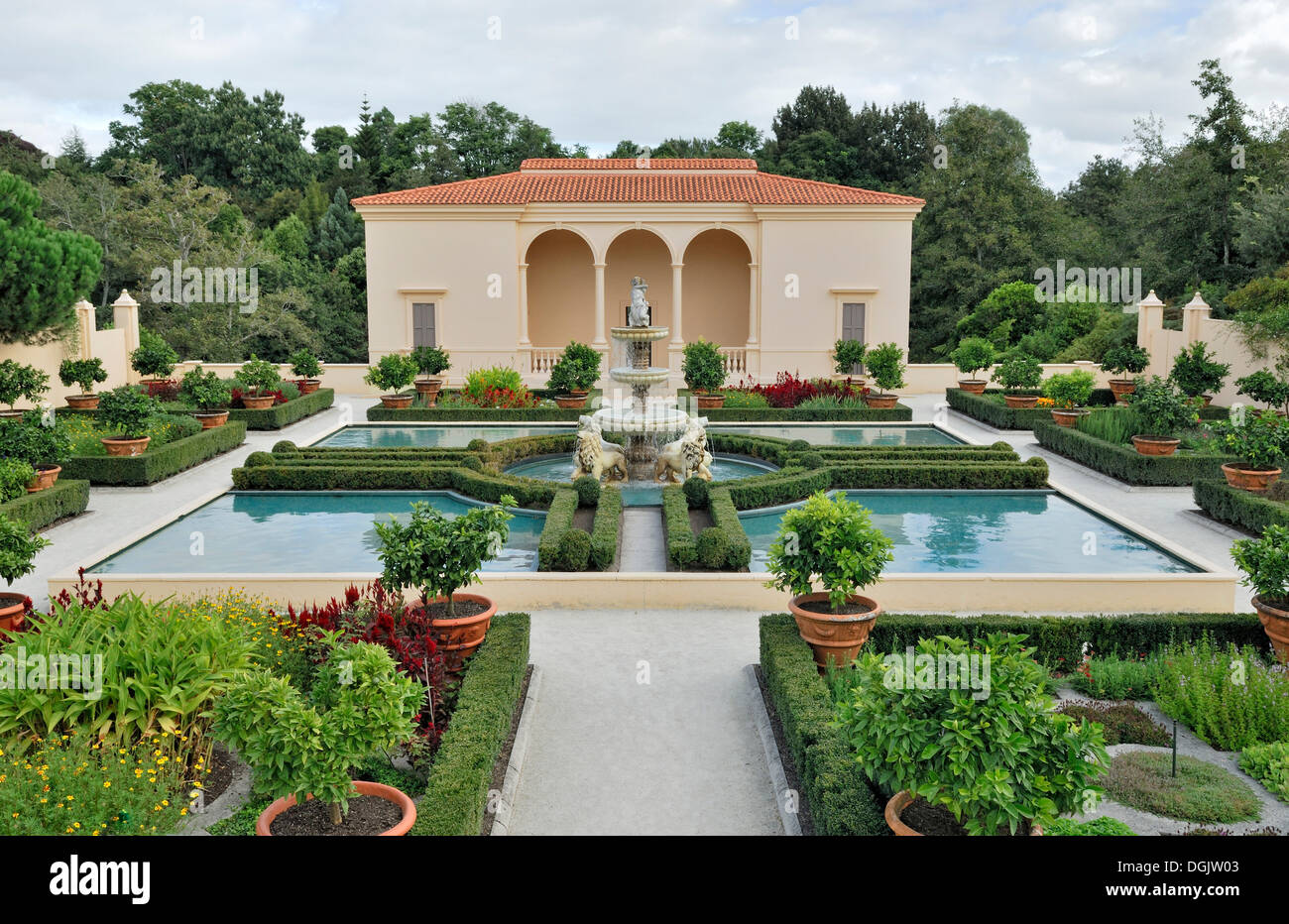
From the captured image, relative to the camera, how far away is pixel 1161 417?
18.0 m

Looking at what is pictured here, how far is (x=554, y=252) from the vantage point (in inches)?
1407

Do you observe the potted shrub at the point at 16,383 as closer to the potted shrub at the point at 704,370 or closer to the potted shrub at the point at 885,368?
the potted shrub at the point at 704,370

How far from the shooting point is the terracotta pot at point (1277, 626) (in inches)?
364

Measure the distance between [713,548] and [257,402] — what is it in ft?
53.7

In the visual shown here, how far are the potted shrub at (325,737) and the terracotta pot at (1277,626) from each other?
24.1ft

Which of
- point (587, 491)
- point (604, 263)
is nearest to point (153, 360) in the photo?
point (604, 263)

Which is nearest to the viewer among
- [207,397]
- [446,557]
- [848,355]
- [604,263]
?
[446,557]

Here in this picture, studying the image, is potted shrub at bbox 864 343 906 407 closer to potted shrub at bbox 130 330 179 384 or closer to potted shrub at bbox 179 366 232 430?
potted shrub at bbox 179 366 232 430

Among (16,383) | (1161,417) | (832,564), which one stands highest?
(16,383)

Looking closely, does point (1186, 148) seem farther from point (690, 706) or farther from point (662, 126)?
point (690, 706)

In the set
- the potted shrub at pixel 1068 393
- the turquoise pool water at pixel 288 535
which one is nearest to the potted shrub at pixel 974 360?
the potted shrub at pixel 1068 393

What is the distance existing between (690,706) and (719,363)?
18941 mm

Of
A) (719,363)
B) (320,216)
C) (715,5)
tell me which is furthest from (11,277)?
(320,216)

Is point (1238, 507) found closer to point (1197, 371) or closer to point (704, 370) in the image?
point (1197, 371)
